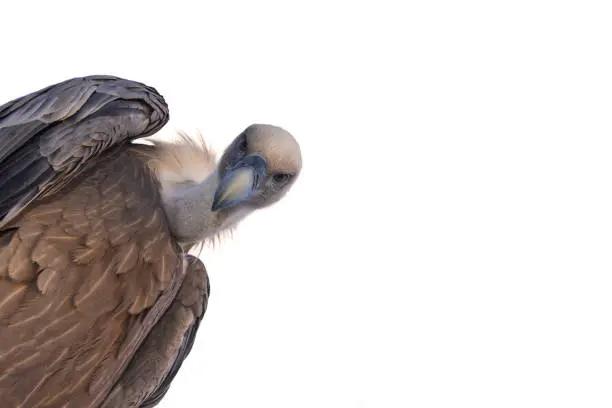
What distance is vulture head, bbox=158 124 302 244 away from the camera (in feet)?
8.08

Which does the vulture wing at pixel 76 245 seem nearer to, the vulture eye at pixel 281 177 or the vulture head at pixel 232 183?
the vulture head at pixel 232 183

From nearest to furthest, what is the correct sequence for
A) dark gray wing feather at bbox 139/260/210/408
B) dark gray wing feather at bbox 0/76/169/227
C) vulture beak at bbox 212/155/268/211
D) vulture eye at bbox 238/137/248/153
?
dark gray wing feather at bbox 0/76/169/227 → vulture beak at bbox 212/155/268/211 → vulture eye at bbox 238/137/248/153 → dark gray wing feather at bbox 139/260/210/408

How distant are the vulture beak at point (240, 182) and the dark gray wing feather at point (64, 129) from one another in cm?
31

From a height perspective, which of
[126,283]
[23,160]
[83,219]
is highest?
[23,160]

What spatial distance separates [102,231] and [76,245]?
87 mm

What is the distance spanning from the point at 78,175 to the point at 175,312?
59 centimetres

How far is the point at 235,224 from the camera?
2.75 meters

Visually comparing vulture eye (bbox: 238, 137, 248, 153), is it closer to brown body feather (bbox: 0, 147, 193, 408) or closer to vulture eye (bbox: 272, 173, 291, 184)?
vulture eye (bbox: 272, 173, 291, 184)

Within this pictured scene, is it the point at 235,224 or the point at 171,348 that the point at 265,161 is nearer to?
the point at 235,224

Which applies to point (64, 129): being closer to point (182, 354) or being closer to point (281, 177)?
point (281, 177)

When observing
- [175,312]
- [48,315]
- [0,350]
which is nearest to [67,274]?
[48,315]

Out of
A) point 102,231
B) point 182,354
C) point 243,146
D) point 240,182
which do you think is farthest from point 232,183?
point 182,354

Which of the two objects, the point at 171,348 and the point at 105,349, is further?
the point at 171,348

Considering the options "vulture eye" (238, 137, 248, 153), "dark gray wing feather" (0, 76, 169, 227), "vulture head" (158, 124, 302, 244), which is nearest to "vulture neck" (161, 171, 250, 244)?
"vulture head" (158, 124, 302, 244)
